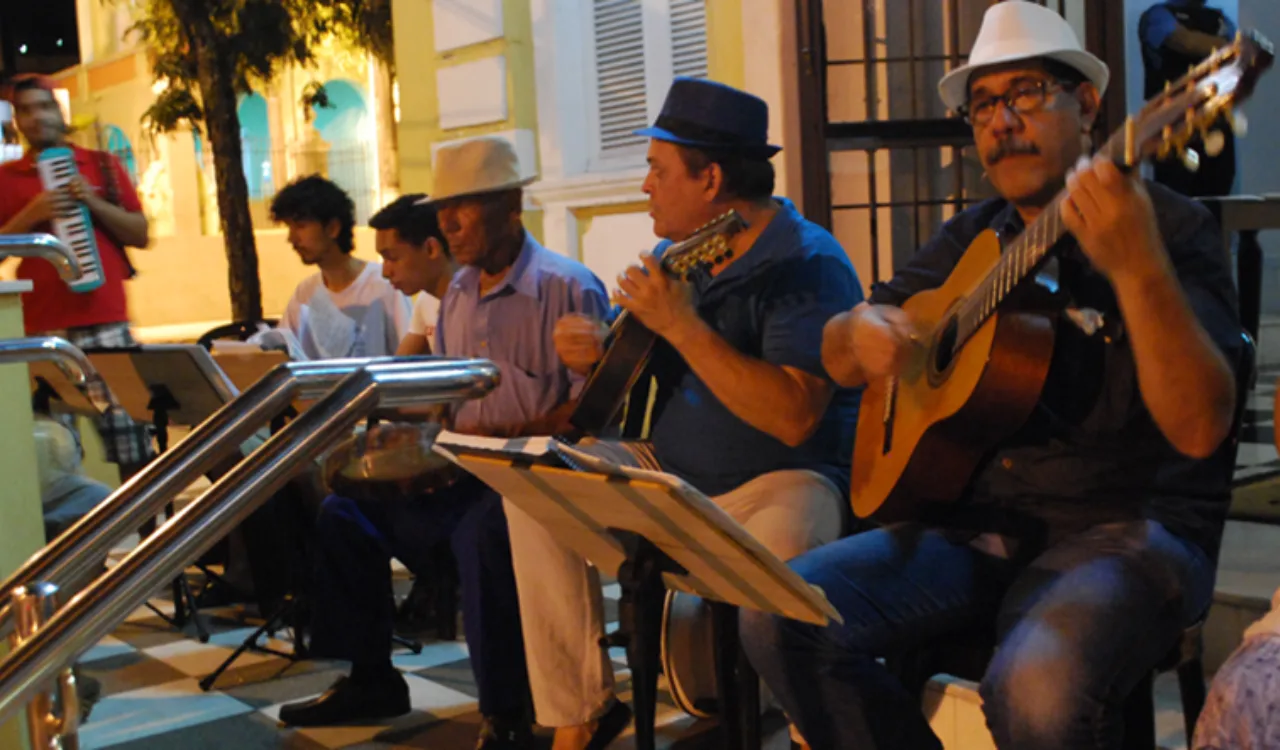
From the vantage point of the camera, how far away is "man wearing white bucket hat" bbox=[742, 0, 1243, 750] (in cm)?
175

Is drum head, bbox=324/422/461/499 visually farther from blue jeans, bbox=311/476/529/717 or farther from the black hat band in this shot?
the black hat band

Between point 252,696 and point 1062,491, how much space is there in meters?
2.52

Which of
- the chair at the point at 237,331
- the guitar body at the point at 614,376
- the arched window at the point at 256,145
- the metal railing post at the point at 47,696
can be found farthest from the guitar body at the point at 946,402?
the arched window at the point at 256,145

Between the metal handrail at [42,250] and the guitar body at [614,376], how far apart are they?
1054mm

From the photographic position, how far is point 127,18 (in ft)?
71.8

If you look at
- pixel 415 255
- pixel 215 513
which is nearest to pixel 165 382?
pixel 415 255

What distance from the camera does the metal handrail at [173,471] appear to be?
1.52 m

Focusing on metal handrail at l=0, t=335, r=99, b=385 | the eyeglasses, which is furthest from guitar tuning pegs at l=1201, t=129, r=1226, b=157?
metal handrail at l=0, t=335, r=99, b=385

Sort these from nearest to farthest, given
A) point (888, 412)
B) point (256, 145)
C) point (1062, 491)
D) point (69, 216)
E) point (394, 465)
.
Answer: point (1062, 491) → point (888, 412) → point (394, 465) → point (69, 216) → point (256, 145)

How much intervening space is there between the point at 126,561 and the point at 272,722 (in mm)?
2289

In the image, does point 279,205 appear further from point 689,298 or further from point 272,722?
point 689,298

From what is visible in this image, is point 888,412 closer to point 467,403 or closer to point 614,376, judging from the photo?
point 614,376

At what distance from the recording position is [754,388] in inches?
95.9

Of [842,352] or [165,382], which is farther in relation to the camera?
[165,382]
